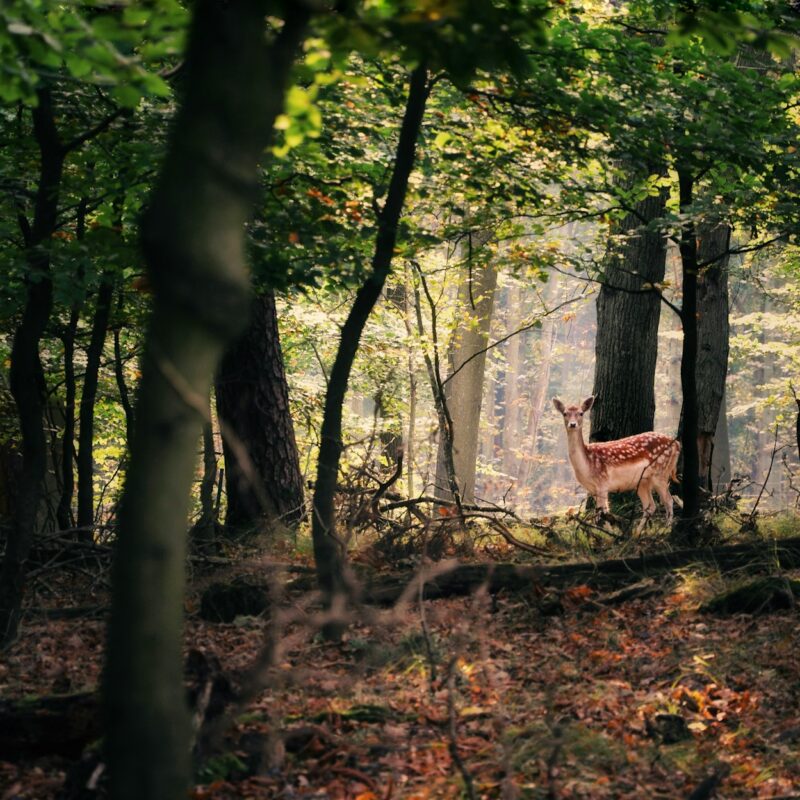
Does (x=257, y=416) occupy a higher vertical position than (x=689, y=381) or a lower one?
lower

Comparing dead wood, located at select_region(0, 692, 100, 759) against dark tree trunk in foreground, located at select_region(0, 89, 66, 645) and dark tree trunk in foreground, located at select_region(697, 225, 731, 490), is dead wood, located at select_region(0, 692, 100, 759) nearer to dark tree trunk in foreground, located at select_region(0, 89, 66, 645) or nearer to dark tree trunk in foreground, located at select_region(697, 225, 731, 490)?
dark tree trunk in foreground, located at select_region(0, 89, 66, 645)

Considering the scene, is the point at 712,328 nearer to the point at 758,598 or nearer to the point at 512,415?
the point at 758,598

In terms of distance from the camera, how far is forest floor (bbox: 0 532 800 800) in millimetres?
4191

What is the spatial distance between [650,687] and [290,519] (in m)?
5.21

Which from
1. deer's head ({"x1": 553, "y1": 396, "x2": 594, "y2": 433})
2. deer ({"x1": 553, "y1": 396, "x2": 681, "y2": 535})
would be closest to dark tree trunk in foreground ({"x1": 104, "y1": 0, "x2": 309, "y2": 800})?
deer ({"x1": 553, "y1": 396, "x2": 681, "y2": 535})

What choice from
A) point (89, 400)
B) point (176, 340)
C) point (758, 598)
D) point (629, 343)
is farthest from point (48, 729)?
point (629, 343)

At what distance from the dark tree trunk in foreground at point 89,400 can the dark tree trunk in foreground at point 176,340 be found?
6593 millimetres

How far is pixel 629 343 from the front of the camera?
1194 centimetres

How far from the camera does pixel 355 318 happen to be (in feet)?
20.0

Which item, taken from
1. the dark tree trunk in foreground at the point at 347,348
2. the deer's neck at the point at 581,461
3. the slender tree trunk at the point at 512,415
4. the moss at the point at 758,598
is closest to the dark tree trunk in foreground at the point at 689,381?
the moss at the point at 758,598

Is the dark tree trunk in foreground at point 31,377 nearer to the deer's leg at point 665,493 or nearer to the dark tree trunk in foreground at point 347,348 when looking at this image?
the dark tree trunk in foreground at point 347,348

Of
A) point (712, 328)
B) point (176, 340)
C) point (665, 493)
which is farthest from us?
point (712, 328)

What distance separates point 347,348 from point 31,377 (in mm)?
2015

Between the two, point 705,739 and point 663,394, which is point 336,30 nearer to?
point 705,739
